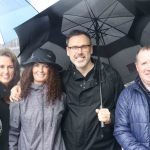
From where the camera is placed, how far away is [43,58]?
14.3ft

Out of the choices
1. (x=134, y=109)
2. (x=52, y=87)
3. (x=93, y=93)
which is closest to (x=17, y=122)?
→ (x=52, y=87)

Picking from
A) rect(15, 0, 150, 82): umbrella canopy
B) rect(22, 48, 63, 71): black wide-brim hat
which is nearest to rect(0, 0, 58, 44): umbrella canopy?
rect(15, 0, 150, 82): umbrella canopy

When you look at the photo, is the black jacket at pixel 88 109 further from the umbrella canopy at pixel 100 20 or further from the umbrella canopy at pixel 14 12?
the umbrella canopy at pixel 14 12

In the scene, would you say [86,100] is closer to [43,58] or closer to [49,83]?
[49,83]

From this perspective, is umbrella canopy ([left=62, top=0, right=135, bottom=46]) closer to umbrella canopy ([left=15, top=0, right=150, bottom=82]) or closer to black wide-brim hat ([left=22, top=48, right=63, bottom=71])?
umbrella canopy ([left=15, top=0, right=150, bottom=82])

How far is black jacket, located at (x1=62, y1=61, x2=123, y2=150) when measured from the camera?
13.9ft

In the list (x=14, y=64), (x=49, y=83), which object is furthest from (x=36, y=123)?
(x=14, y=64)

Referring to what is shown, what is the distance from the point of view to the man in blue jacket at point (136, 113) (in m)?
3.97

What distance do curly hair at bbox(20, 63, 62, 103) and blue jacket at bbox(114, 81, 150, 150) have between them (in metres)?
0.70

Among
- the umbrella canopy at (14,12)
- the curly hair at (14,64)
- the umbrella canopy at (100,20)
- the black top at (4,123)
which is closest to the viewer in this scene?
the umbrella canopy at (14,12)

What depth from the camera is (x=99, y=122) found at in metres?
4.25

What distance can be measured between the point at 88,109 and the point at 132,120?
502mm

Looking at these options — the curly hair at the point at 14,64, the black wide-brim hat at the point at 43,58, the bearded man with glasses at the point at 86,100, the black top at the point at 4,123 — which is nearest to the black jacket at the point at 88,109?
the bearded man with glasses at the point at 86,100

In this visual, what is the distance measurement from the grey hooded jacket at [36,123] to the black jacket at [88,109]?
109 mm
